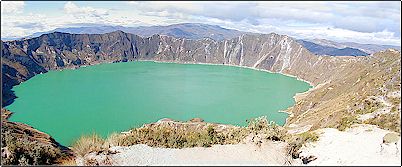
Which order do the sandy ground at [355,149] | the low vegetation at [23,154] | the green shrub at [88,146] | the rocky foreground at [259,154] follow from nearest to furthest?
1. the low vegetation at [23,154]
2. the rocky foreground at [259,154]
3. the sandy ground at [355,149]
4. the green shrub at [88,146]

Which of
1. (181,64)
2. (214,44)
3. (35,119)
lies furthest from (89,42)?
(35,119)

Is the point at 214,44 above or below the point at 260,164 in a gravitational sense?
above

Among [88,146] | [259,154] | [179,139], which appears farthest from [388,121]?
[88,146]

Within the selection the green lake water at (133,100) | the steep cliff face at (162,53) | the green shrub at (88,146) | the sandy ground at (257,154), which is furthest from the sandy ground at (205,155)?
the steep cliff face at (162,53)

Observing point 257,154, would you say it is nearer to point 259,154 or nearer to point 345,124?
point 259,154

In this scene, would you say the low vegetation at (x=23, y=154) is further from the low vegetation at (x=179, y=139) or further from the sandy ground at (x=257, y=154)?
the sandy ground at (x=257, y=154)

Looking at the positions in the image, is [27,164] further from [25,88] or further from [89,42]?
[89,42]
